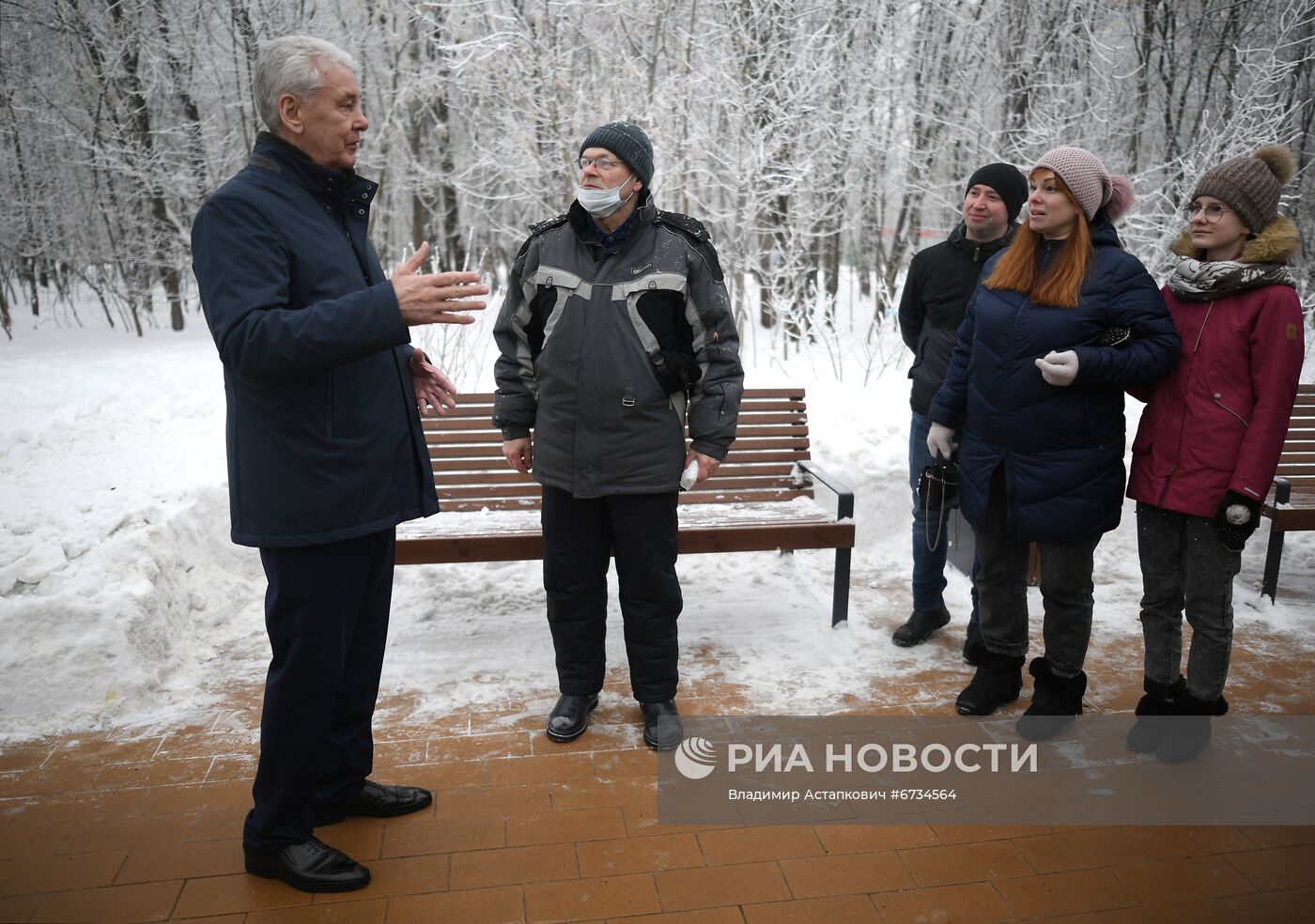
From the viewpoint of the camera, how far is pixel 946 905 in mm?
2570

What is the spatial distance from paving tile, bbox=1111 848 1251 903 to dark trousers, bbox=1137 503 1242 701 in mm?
749

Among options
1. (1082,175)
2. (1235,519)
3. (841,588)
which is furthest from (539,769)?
(1082,175)

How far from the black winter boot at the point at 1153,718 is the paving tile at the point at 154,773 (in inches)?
129

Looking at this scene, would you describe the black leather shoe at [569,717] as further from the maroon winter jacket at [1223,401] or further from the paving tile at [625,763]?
the maroon winter jacket at [1223,401]

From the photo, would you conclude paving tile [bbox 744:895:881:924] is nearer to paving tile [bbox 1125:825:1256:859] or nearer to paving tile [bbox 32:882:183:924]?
paving tile [bbox 1125:825:1256:859]

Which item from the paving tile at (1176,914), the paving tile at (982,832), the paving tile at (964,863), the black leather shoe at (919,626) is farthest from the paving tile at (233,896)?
the black leather shoe at (919,626)

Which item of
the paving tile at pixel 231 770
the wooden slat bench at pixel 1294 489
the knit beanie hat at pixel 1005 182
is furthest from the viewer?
the wooden slat bench at pixel 1294 489

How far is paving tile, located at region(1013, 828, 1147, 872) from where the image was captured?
2.76m

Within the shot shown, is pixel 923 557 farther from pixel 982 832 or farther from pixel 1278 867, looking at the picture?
pixel 1278 867

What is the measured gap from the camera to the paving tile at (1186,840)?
2822 mm

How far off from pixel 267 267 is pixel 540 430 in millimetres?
1283

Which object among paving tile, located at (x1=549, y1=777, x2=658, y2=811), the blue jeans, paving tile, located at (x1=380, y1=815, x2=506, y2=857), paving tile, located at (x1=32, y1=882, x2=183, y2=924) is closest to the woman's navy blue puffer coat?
the blue jeans

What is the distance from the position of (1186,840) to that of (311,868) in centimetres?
258

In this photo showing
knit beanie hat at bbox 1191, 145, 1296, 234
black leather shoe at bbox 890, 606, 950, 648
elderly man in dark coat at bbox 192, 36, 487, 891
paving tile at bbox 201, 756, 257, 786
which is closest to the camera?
elderly man in dark coat at bbox 192, 36, 487, 891
